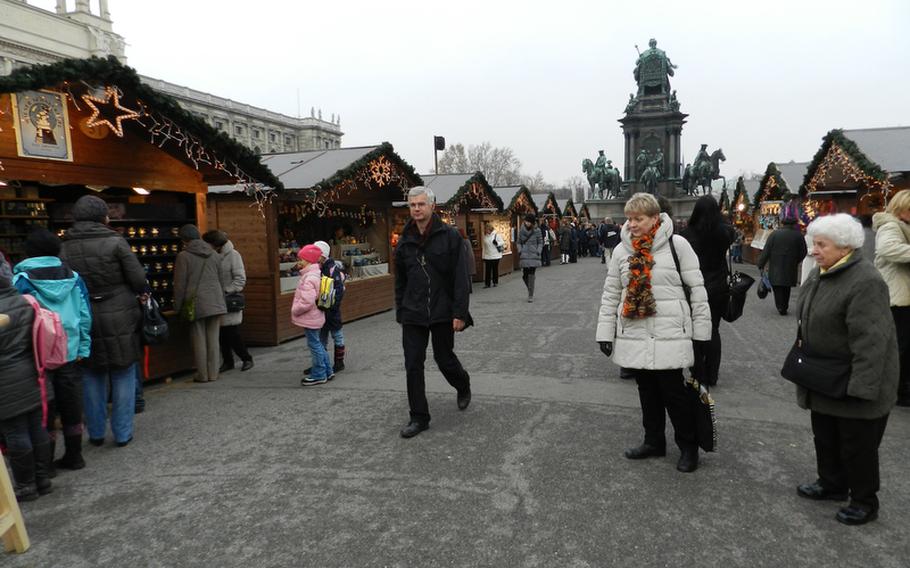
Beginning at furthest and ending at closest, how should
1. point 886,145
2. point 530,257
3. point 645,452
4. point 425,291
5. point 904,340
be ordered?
point 530,257 < point 886,145 < point 904,340 < point 425,291 < point 645,452

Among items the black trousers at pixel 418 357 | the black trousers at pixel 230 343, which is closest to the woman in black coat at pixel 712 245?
the black trousers at pixel 418 357

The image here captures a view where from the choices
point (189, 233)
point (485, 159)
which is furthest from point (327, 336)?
point (485, 159)

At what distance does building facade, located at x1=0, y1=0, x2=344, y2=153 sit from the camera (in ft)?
173

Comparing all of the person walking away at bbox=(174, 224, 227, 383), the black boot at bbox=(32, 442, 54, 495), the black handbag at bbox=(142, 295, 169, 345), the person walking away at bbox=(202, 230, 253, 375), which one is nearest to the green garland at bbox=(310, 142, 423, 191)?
the person walking away at bbox=(202, 230, 253, 375)

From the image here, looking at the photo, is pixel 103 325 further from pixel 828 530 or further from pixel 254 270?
pixel 828 530

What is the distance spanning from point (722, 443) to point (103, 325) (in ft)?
15.9

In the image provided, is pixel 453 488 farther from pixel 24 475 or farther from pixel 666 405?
pixel 24 475

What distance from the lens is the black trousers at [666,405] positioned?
12.0ft

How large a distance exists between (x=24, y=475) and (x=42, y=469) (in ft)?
0.40

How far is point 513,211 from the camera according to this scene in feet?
72.4

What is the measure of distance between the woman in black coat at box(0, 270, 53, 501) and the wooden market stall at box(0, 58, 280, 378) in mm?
2221

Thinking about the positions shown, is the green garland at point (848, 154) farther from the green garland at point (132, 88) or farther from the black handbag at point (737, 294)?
the green garland at point (132, 88)

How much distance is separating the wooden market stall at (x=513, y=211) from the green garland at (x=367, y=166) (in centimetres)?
890

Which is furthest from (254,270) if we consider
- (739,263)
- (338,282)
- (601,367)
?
(739,263)
